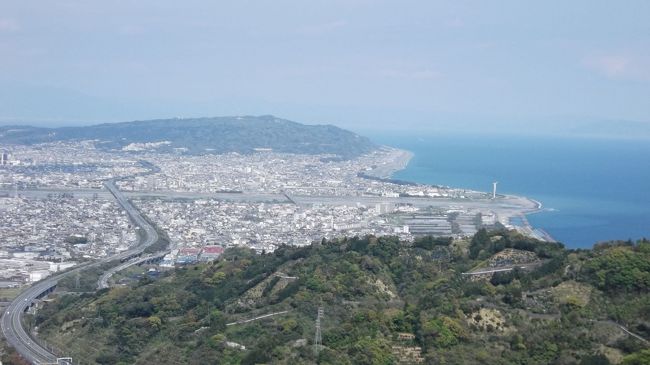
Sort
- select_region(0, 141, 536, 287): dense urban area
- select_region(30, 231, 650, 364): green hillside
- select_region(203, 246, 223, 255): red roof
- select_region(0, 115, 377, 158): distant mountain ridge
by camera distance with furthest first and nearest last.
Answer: select_region(0, 115, 377, 158): distant mountain ridge → select_region(0, 141, 536, 287): dense urban area → select_region(203, 246, 223, 255): red roof → select_region(30, 231, 650, 364): green hillside

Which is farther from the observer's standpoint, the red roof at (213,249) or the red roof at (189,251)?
the red roof at (213,249)

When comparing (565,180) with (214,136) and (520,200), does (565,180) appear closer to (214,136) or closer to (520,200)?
(520,200)

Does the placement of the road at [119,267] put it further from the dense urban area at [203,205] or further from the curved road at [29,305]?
the curved road at [29,305]

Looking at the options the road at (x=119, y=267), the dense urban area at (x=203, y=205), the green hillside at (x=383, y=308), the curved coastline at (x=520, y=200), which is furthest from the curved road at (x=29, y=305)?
the curved coastline at (x=520, y=200)

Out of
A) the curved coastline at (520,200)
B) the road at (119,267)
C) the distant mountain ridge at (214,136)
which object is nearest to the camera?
the road at (119,267)

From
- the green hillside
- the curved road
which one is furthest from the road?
the green hillside

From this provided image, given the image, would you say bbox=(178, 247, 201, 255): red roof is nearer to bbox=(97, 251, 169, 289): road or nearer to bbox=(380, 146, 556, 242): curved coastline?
bbox=(97, 251, 169, 289): road
